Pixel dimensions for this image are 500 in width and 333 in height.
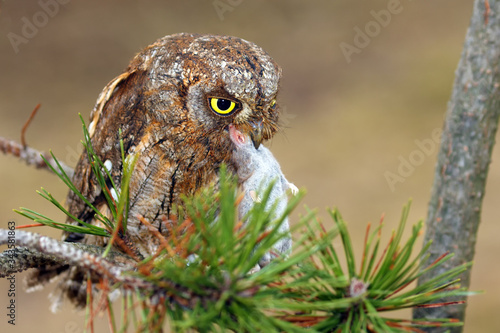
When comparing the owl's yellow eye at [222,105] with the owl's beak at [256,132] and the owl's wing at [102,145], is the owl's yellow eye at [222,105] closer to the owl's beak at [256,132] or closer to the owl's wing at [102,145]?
the owl's beak at [256,132]

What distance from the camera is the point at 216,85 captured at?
769 mm

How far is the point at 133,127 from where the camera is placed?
3.07 feet

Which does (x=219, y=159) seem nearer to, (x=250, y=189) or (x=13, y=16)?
(x=250, y=189)

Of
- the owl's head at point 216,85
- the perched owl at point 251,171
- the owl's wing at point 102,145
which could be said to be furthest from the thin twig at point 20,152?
the perched owl at point 251,171

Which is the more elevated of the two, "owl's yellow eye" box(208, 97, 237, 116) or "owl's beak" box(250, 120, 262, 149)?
"owl's yellow eye" box(208, 97, 237, 116)

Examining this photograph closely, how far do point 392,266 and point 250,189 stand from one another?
35 centimetres

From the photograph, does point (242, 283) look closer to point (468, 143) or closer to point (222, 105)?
point (222, 105)

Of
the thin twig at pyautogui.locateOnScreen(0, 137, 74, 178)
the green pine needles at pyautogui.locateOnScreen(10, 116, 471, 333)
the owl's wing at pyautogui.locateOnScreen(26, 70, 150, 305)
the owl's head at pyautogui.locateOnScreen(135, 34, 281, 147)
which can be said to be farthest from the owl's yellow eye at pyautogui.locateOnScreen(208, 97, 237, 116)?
the thin twig at pyautogui.locateOnScreen(0, 137, 74, 178)

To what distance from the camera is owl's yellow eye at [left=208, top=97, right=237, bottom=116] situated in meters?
0.79

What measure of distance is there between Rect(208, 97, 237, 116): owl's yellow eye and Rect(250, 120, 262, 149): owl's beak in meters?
0.04

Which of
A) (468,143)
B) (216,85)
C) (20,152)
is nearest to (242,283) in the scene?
(216,85)

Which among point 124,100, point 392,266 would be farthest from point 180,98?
point 392,266

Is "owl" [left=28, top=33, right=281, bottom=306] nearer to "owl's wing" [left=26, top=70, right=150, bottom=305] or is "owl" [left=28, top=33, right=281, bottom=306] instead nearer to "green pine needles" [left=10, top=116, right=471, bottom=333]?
"owl's wing" [left=26, top=70, right=150, bottom=305]

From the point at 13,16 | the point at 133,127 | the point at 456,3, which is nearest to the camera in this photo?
the point at 133,127
